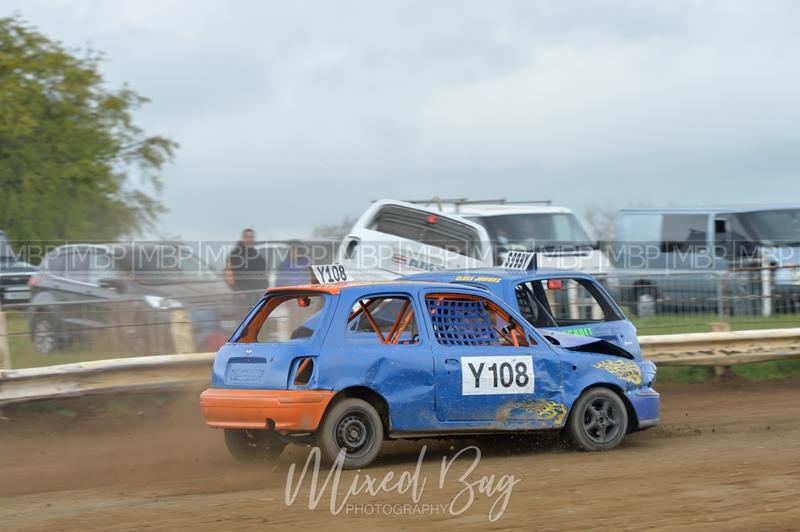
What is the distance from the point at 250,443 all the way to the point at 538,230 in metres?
12.2

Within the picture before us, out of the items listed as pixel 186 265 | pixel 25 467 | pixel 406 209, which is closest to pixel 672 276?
pixel 406 209

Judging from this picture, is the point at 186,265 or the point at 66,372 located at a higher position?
the point at 186,265

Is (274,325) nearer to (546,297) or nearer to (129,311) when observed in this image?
(129,311)

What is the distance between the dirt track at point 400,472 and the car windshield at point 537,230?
840cm

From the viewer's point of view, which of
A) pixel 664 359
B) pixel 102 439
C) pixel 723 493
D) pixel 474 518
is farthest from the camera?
pixel 664 359

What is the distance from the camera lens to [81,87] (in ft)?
96.7

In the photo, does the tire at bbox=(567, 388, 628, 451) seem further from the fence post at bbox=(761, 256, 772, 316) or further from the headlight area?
the fence post at bbox=(761, 256, 772, 316)

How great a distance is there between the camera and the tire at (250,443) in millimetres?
8805

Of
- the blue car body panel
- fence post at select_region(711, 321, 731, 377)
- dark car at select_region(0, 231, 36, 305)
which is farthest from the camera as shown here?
dark car at select_region(0, 231, 36, 305)

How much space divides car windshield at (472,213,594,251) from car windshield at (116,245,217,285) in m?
5.63

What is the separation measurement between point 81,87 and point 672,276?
770 inches

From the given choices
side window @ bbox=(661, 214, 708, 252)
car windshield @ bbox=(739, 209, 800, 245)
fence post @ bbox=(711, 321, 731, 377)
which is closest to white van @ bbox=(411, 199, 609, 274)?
side window @ bbox=(661, 214, 708, 252)

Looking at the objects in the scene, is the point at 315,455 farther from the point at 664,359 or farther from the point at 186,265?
the point at 186,265

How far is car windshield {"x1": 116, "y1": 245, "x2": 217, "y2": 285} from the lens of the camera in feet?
50.3
